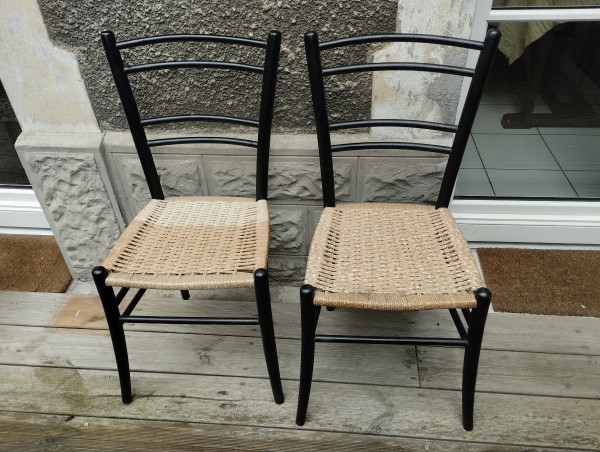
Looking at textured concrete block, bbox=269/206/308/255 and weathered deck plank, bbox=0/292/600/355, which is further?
textured concrete block, bbox=269/206/308/255

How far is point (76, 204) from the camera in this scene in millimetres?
1715

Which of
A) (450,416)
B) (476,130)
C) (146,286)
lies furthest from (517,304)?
(146,286)

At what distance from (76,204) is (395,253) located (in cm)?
119

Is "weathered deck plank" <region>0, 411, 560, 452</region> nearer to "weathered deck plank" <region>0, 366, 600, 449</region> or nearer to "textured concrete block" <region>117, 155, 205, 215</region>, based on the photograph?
"weathered deck plank" <region>0, 366, 600, 449</region>

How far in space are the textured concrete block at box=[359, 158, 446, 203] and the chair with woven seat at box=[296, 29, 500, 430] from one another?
0.15 metres

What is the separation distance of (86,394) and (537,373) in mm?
1469

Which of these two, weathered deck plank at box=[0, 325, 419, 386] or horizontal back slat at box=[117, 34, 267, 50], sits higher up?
horizontal back slat at box=[117, 34, 267, 50]

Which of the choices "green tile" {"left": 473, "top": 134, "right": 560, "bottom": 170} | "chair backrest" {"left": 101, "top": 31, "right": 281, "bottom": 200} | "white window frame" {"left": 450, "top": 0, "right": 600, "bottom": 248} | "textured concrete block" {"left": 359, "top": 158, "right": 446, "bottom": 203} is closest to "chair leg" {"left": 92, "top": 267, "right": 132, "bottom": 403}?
"chair backrest" {"left": 101, "top": 31, "right": 281, "bottom": 200}

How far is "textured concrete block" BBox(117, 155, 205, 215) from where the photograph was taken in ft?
5.32

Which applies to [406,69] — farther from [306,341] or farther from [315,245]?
[306,341]

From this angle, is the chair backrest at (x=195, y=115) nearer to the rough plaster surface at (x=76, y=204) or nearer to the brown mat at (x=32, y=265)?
the rough plaster surface at (x=76, y=204)

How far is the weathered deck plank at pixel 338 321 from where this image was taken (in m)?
1.60

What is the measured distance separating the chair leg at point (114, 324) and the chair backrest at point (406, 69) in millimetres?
686

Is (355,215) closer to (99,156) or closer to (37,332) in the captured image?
(99,156)
